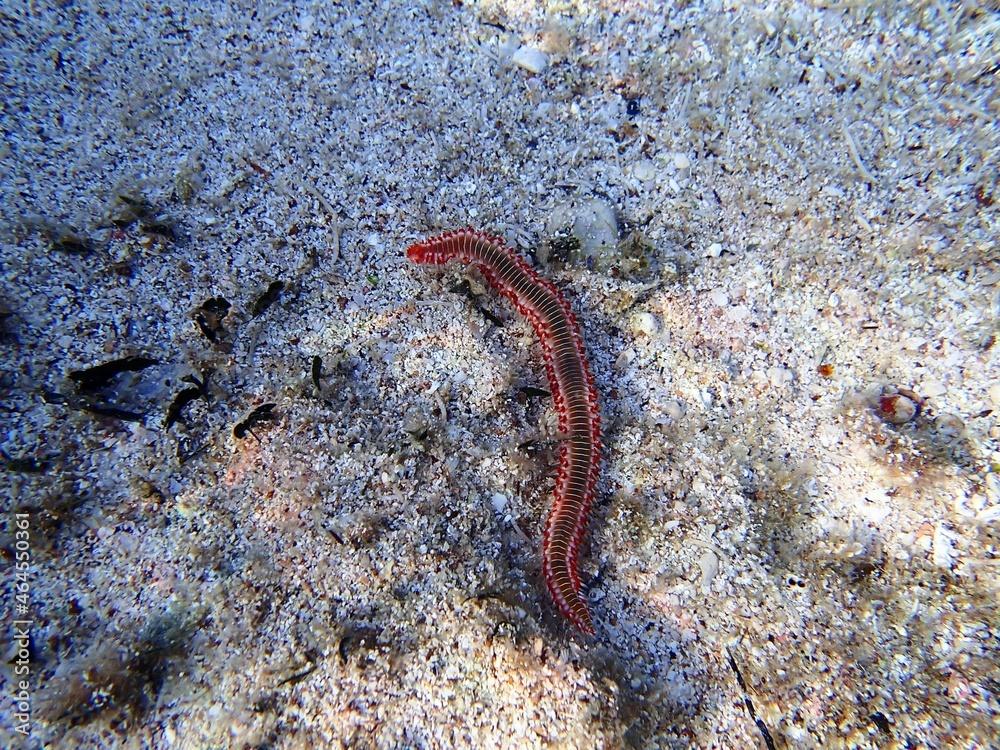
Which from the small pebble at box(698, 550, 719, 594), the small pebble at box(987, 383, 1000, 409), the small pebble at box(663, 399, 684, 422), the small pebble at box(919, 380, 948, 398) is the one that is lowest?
the small pebble at box(698, 550, 719, 594)

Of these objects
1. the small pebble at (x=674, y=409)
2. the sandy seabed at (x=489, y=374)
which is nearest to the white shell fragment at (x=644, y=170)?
the sandy seabed at (x=489, y=374)

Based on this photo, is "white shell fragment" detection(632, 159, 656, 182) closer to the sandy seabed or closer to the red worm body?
the sandy seabed

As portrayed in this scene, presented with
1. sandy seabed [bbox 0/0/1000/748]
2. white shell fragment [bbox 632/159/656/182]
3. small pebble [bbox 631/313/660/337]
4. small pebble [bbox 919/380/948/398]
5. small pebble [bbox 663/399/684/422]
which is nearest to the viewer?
sandy seabed [bbox 0/0/1000/748]

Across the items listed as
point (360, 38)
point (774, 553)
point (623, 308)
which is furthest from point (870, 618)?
point (360, 38)

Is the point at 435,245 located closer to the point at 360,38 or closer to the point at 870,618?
the point at 360,38

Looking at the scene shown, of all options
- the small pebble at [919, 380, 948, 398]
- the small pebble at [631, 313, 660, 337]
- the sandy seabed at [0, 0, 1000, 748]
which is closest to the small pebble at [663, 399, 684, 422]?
the sandy seabed at [0, 0, 1000, 748]

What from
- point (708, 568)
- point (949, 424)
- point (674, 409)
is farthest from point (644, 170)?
point (708, 568)

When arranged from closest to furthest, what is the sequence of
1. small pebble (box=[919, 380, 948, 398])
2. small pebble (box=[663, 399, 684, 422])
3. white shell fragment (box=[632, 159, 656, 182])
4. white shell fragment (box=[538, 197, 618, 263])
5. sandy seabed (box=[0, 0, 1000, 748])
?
sandy seabed (box=[0, 0, 1000, 748])
small pebble (box=[919, 380, 948, 398])
small pebble (box=[663, 399, 684, 422])
white shell fragment (box=[538, 197, 618, 263])
white shell fragment (box=[632, 159, 656, 182])

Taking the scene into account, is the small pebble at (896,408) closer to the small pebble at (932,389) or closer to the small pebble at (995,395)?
the small pebble at (932,389)
